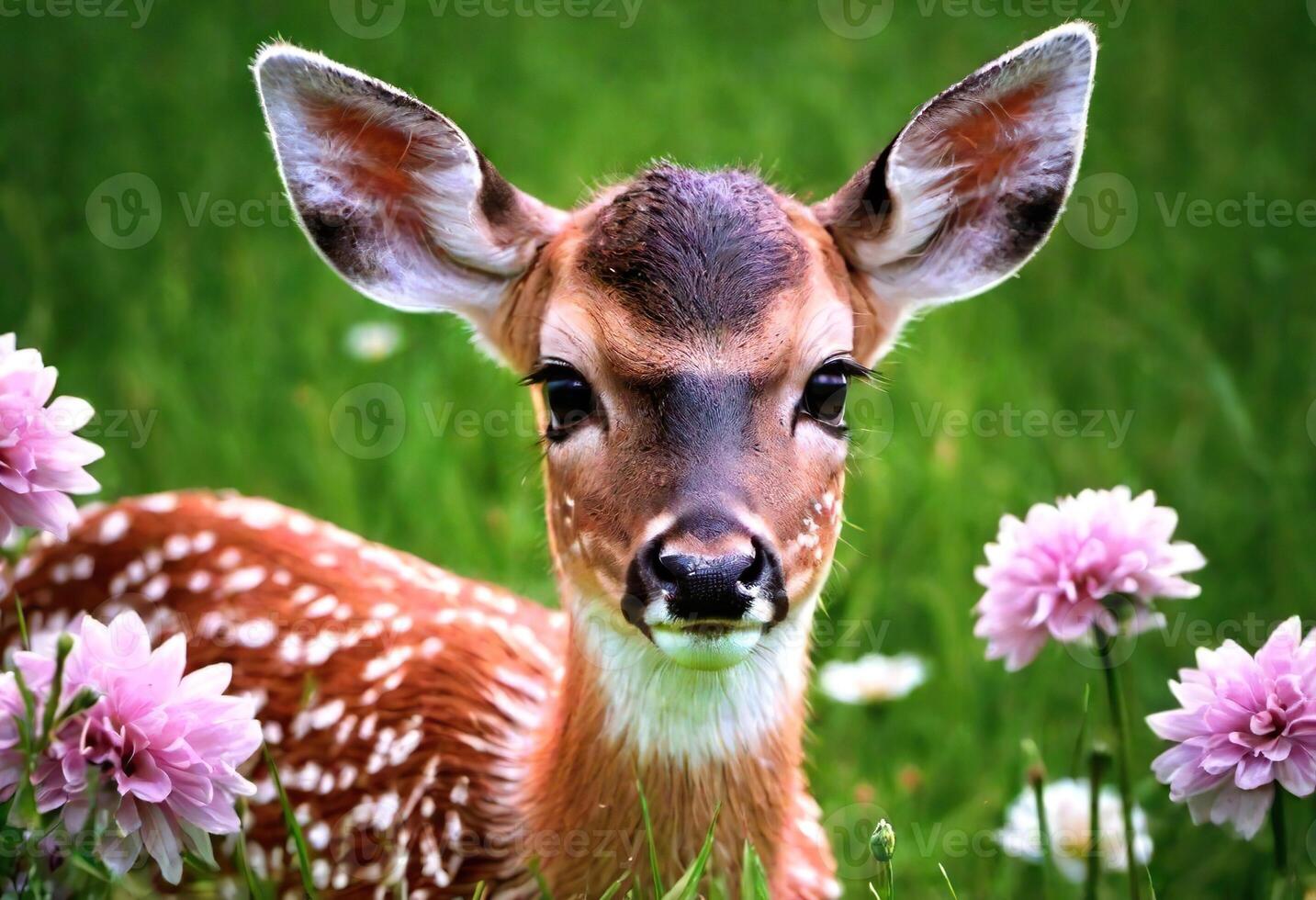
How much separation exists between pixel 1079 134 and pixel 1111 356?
322 centimetres

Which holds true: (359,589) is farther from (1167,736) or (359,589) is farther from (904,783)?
(1167,736)

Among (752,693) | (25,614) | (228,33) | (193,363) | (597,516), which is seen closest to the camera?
(597,516)

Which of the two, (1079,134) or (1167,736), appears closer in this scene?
(1167,736)

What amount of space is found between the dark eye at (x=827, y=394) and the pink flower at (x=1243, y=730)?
93 cm

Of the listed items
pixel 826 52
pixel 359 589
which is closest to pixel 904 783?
pixel 359 589

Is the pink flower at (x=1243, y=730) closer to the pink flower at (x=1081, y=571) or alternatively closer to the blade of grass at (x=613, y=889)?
the pink flower at (x=1081, y=571)

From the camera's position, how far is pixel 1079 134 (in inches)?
145

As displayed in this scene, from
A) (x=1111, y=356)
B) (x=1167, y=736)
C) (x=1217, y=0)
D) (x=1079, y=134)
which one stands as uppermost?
(x=1217, y=0)

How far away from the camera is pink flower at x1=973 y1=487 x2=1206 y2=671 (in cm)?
316

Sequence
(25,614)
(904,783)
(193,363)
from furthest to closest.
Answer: (193,363), (904,783), (25,614)

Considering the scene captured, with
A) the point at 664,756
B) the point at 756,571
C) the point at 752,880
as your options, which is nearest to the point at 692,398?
the point at 756,571

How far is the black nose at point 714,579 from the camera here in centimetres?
283

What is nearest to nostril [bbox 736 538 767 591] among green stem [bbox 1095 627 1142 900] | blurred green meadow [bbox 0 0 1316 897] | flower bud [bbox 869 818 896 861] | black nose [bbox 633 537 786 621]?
black nose [bbox 633 537 786 621]

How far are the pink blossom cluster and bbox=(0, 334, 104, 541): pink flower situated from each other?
25cm
